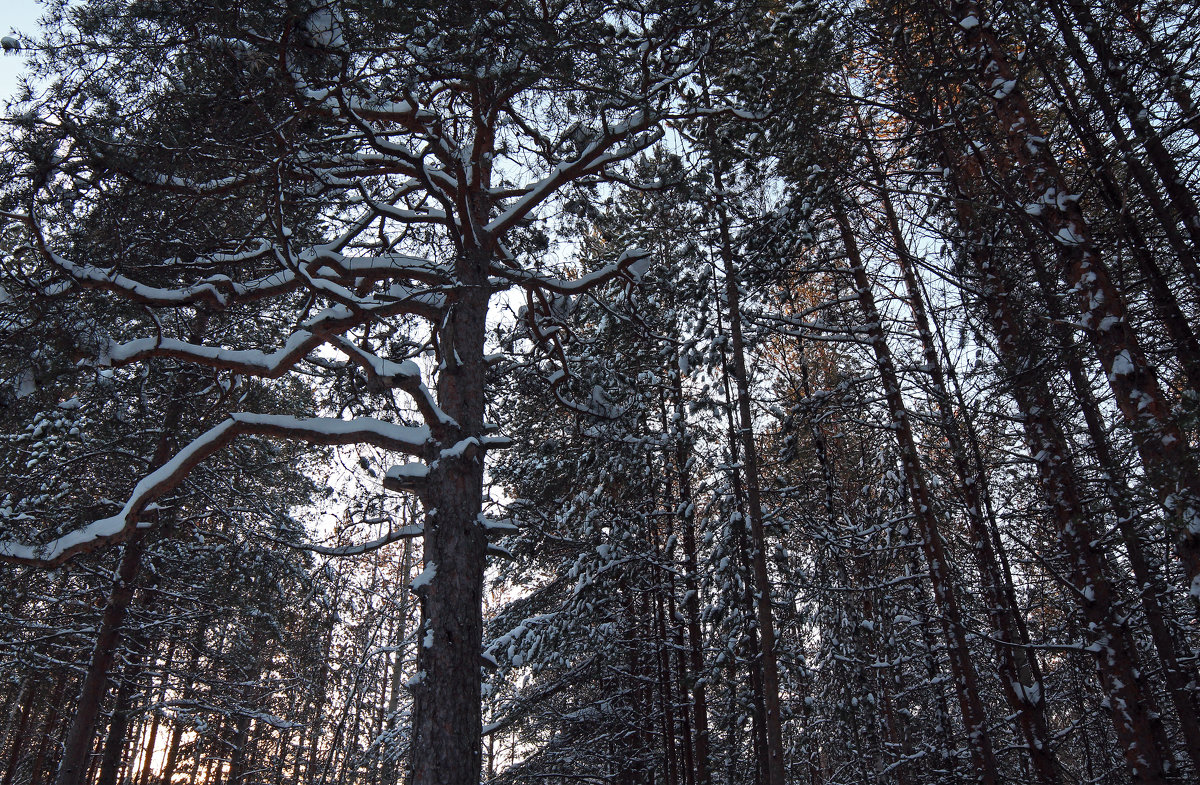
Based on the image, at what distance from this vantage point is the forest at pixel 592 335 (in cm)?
481

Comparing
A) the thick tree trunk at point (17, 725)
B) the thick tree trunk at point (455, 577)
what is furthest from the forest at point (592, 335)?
Answer: the thick tree trunk at point (17, 725)

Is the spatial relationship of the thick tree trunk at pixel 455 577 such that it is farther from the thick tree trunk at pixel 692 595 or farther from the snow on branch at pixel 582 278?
the thick tree trunk at pixel 692 595

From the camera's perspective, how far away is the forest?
189 inches

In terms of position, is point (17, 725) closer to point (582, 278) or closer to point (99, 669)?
point (99, 669)

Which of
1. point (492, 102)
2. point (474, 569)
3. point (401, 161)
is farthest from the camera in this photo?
point (401, 161)

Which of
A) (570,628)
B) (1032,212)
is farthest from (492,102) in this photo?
(570,628)

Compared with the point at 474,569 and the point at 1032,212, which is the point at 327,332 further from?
the point at 1032,212

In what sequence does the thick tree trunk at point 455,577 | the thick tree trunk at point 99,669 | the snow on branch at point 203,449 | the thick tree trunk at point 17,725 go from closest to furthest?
the snow on branch at point 203,449 → the thick tree trunk at point 455,577 → the thick tree trunk at point 99,669 → the thick tree trunk at point 17,725

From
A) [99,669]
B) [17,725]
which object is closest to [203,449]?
[99,669]

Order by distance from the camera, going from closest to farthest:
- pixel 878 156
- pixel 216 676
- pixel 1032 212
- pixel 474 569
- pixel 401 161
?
A: pixel 1032 212, pixel 474 569, pixel 401 161, pixel 878 156, pixel 216 676

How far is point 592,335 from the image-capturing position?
38.1 ft

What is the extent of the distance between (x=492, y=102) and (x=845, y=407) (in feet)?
17.1

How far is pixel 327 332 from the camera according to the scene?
5602mm

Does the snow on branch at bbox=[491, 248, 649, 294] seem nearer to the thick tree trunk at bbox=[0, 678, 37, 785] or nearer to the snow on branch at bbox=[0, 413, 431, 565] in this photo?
the snow on branch at bbox=[0, 413, 431, 565]
